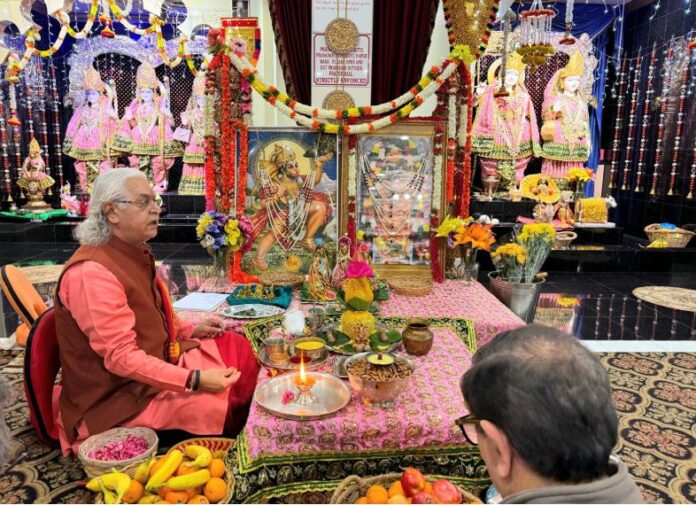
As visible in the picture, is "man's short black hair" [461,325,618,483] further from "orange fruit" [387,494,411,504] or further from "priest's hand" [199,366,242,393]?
"priest's hand" [199,366,242,393]

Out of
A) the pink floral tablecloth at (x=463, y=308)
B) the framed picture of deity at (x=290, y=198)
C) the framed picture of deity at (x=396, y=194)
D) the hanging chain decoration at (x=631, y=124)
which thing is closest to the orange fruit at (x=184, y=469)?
the pink floral tablecloth at (x=463, y=308)

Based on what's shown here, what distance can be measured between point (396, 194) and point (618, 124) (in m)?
7.91

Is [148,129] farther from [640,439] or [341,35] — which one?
[640,439]

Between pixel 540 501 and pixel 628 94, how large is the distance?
35.1ft

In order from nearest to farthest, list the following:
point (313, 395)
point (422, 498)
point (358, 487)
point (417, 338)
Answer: point (422, 498) < point (358, 487) < point (313, 395) < point (417, 338)

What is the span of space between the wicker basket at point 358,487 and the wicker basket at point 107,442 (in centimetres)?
82

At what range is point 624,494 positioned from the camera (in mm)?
893

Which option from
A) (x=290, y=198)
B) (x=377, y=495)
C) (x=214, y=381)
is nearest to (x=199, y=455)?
(x=214, y=381)

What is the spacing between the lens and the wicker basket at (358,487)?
1.77m

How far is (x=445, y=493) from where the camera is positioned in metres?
1.71

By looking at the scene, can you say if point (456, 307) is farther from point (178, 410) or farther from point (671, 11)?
point (671, 11)

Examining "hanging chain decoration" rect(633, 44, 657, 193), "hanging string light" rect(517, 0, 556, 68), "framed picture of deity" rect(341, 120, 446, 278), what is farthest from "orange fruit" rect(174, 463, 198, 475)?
"hanging chain decoration" rect(633, 44, 657, 193)

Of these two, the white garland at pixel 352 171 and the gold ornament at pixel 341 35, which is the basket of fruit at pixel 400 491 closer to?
the white garland at pixel 352 171

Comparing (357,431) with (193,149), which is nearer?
(357,431)
